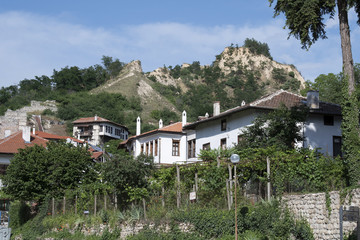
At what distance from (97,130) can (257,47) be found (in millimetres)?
107851

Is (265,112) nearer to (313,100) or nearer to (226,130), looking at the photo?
(313,100)

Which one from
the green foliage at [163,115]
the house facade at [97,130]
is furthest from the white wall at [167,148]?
the green foliage at [163,115]

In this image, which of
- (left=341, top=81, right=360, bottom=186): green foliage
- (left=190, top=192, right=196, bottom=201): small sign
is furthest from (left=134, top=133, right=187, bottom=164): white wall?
(left=341, top=81, right=360, bottom=186): green foliage

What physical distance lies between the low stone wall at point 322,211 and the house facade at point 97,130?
75194 millimetres

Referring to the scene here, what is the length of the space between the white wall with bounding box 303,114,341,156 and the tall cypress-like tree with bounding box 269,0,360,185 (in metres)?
11.8

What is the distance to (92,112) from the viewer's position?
369 feet

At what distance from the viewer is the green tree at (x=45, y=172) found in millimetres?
33219

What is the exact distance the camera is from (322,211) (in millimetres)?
18078

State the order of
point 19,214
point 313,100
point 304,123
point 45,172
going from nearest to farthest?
point 304,123 → point 45,172 → point 313,100 → point 19,214

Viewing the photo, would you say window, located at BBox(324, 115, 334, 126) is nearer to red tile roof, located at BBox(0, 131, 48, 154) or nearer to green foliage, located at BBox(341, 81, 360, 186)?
green foliage, located at BBox(341, 81, 360, 186)

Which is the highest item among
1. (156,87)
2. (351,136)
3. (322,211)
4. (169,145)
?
(156,87)

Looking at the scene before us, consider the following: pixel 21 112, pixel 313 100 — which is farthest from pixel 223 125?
pixel 21 112

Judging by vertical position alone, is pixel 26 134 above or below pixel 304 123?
above

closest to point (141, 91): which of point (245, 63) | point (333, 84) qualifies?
point (245, 63)
